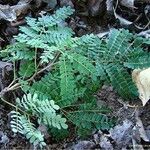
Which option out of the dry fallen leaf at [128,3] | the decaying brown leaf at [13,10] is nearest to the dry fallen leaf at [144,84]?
the dry fallen leaf at [128,3]

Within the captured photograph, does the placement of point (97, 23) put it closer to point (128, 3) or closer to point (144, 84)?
point (128, 3)

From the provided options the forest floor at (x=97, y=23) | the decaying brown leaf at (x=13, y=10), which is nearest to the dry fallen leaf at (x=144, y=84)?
the forest floor at (x=97, y=23)

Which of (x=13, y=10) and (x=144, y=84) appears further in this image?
(x=13, y=10)

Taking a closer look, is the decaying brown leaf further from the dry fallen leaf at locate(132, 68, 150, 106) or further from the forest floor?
the dry fallen leaf at locate(132, 68, 150, 106)

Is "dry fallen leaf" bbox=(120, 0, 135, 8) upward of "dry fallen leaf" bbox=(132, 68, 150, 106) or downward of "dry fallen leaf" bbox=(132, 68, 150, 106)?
upward

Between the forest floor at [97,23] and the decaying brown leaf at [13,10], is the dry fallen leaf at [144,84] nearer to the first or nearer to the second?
the forest floor at [97,23]

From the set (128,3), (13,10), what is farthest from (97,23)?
(13,10)

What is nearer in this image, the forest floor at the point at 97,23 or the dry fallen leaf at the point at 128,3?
the forest floor at the point at 97,23

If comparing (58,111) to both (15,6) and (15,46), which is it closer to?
(15,46)

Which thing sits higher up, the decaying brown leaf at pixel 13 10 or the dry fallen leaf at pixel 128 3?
the dry fallen leaf at pixel 128 3

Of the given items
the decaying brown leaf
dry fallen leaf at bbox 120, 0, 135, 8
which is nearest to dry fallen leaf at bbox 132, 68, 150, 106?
dry fallen leaf at bbox 120, 0, 135, 8

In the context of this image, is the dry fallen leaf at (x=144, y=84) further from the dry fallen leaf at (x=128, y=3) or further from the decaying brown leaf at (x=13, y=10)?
the decaying brown leaf at (x=13, y=10)
